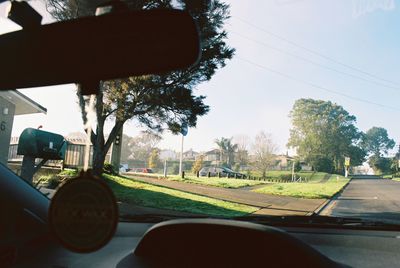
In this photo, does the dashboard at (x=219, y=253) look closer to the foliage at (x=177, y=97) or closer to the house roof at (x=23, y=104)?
the house roof at (x=23, y=104)

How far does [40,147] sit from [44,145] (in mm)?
33

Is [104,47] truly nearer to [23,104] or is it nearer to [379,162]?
[23,104]

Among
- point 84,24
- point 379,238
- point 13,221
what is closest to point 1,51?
point 84,24

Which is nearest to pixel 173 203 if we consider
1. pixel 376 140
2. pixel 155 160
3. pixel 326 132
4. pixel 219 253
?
pixel 326 132

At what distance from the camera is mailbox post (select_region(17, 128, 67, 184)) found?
8.68ft

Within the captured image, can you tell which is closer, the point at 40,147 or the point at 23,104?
the point at 40,147

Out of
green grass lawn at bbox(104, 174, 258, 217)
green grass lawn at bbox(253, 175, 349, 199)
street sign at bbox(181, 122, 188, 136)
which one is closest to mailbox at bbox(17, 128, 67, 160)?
green grass lawn at bbox(104, 174, 258, 217)

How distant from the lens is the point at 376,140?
620cm

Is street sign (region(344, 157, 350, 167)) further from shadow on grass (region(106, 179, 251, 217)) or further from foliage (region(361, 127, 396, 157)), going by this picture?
shadow on grass (region(106, 179, 251, 217))

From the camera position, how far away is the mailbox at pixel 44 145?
264cm

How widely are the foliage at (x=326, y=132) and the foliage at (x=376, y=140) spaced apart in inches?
5.0

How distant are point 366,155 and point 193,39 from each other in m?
6.73

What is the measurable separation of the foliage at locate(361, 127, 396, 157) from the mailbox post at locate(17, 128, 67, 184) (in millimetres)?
4998

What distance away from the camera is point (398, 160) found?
8.16 metres
